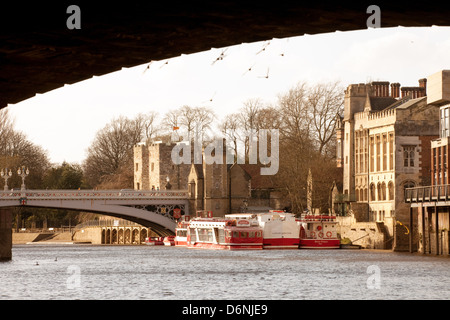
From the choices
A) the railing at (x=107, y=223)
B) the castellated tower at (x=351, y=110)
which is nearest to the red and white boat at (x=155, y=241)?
the railing at (x=107, y=223)

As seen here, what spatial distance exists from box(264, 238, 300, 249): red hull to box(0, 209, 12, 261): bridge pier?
3039 centimetres

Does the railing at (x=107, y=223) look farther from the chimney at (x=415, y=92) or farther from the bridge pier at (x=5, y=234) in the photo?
the bridge pier at (x=5, y=234)

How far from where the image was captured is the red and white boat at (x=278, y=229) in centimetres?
8600

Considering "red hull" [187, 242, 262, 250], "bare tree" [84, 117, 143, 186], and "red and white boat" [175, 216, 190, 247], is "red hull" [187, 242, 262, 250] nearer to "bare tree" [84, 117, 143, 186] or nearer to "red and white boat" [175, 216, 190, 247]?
"red and white boat" [175, 216, 190, 247]

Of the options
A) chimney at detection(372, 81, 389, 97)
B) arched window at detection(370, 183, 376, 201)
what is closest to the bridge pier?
arched window at detection(370, 183, 376, 201)

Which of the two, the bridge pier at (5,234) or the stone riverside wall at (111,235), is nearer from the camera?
the bridge pier at (5,234)

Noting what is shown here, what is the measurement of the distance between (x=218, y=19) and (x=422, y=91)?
7938 centimetres

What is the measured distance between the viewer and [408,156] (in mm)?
78938

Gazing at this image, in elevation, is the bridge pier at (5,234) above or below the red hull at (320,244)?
above

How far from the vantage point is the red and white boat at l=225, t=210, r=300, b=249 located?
8600 cm

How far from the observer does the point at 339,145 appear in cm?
9150

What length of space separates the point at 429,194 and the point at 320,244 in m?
22.9

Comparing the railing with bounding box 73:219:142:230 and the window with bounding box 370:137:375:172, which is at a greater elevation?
the window with bounding box 370:137:375:172
